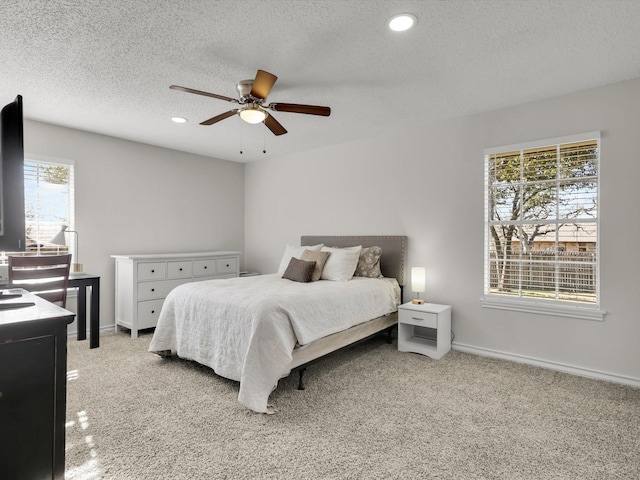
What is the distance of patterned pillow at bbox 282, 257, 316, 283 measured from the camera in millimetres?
3824

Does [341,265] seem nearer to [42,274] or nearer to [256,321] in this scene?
[256,321]

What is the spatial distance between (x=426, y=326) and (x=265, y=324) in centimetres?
185

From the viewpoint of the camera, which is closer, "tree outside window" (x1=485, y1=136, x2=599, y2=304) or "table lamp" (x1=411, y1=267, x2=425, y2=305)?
"tree outside window" (x1=485, y1=136, x2=599, y2=304)

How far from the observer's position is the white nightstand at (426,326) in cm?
357

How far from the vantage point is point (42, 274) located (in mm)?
3305

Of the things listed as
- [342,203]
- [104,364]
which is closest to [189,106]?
[342,203]

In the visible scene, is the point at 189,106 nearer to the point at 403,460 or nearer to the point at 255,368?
the point at 255,368

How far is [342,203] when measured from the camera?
4.87 m

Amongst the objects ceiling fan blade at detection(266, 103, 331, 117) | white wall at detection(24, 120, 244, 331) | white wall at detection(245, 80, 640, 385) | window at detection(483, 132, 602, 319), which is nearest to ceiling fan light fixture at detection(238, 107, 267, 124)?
ceiling fan blade at detection(266, 103, 331, 117)

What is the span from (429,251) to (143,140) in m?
3.95

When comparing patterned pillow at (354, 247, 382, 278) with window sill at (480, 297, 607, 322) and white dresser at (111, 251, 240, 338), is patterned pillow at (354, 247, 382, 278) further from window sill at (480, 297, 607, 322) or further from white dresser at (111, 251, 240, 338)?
Result: white dresser at (111, 251, 240, 338)

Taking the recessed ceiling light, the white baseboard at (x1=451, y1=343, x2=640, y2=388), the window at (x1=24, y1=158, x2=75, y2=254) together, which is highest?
the recessed ceiling light

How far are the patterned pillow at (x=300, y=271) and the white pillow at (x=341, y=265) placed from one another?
23 cm

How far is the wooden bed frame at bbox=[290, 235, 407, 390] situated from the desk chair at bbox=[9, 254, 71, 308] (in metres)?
2.42
